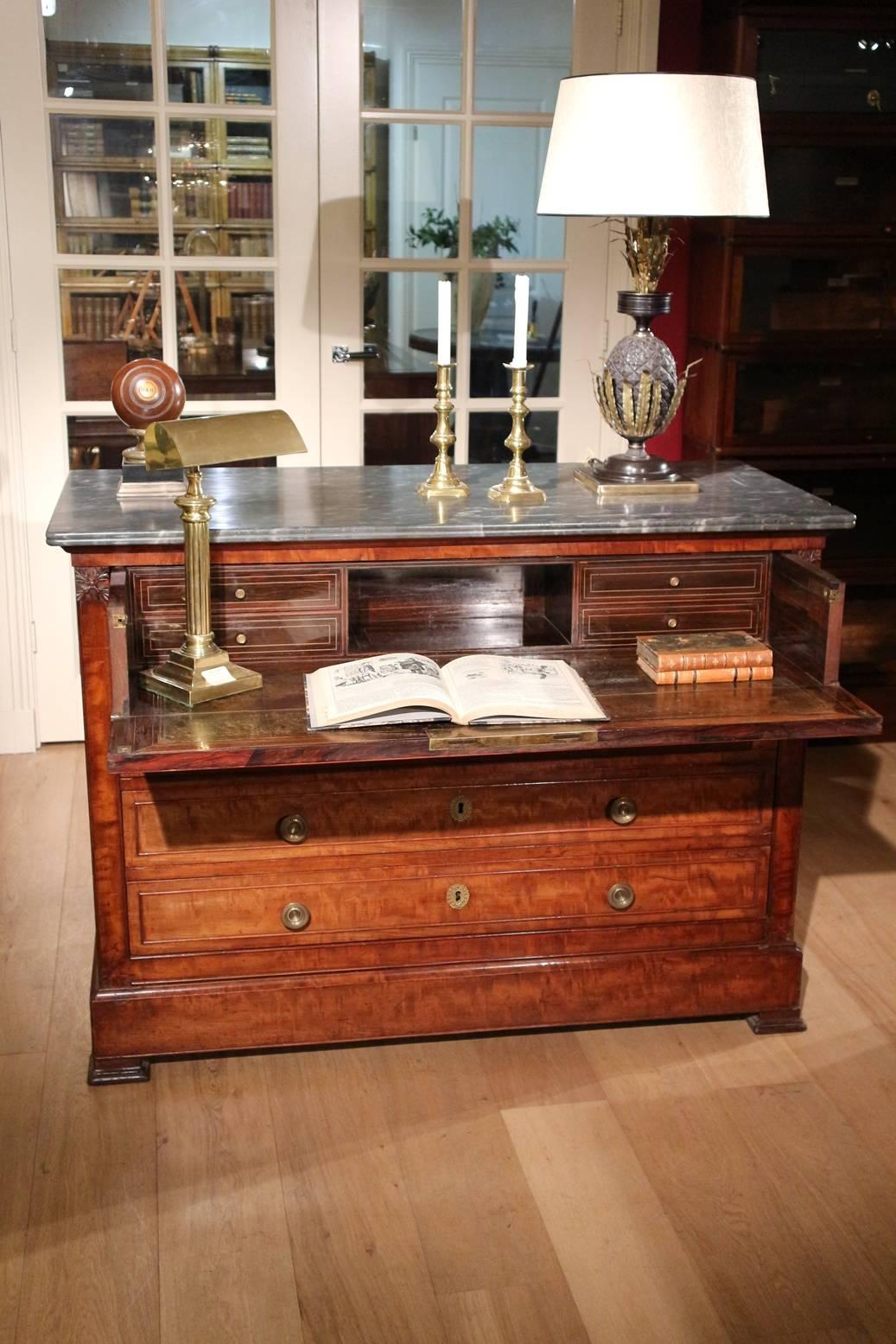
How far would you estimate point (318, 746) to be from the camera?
2178 mm

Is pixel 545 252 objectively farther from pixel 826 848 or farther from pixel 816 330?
pixel 826 848

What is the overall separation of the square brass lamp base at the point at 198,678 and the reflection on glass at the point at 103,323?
171 centimetres

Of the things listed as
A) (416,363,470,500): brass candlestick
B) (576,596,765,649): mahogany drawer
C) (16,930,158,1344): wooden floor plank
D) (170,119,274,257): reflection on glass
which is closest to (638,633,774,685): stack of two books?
(576,596,765,649): mahogany drawer

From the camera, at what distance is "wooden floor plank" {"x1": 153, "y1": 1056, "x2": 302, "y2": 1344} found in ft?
6.54

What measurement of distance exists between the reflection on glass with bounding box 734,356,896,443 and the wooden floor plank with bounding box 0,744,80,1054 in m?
2.08

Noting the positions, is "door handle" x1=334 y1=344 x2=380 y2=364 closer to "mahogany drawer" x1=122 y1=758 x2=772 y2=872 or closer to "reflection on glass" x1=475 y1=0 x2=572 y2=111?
"reflection on glass" x1=475 y1=0 x2=572 y2=111

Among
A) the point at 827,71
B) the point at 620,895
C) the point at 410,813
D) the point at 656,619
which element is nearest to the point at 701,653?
the point at 656,619

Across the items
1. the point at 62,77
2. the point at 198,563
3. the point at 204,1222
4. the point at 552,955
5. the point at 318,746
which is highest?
the point at 62,77

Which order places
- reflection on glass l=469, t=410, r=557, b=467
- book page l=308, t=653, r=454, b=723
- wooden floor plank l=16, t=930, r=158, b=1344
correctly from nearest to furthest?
wooden floor plank l=16, t=930, r=158, b=1344, book page l=308, t=653, r=454, b=723, reflection on glass l=469, t=410, r=557, b=467

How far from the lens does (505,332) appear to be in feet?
13.4

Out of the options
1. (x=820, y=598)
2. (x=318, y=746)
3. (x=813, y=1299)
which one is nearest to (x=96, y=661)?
(x=318, y=746)

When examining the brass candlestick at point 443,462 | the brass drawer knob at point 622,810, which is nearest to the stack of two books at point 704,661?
the brass drawer knob at point 622,810

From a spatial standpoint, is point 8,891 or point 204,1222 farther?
point 8,891

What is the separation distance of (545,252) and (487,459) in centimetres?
59
